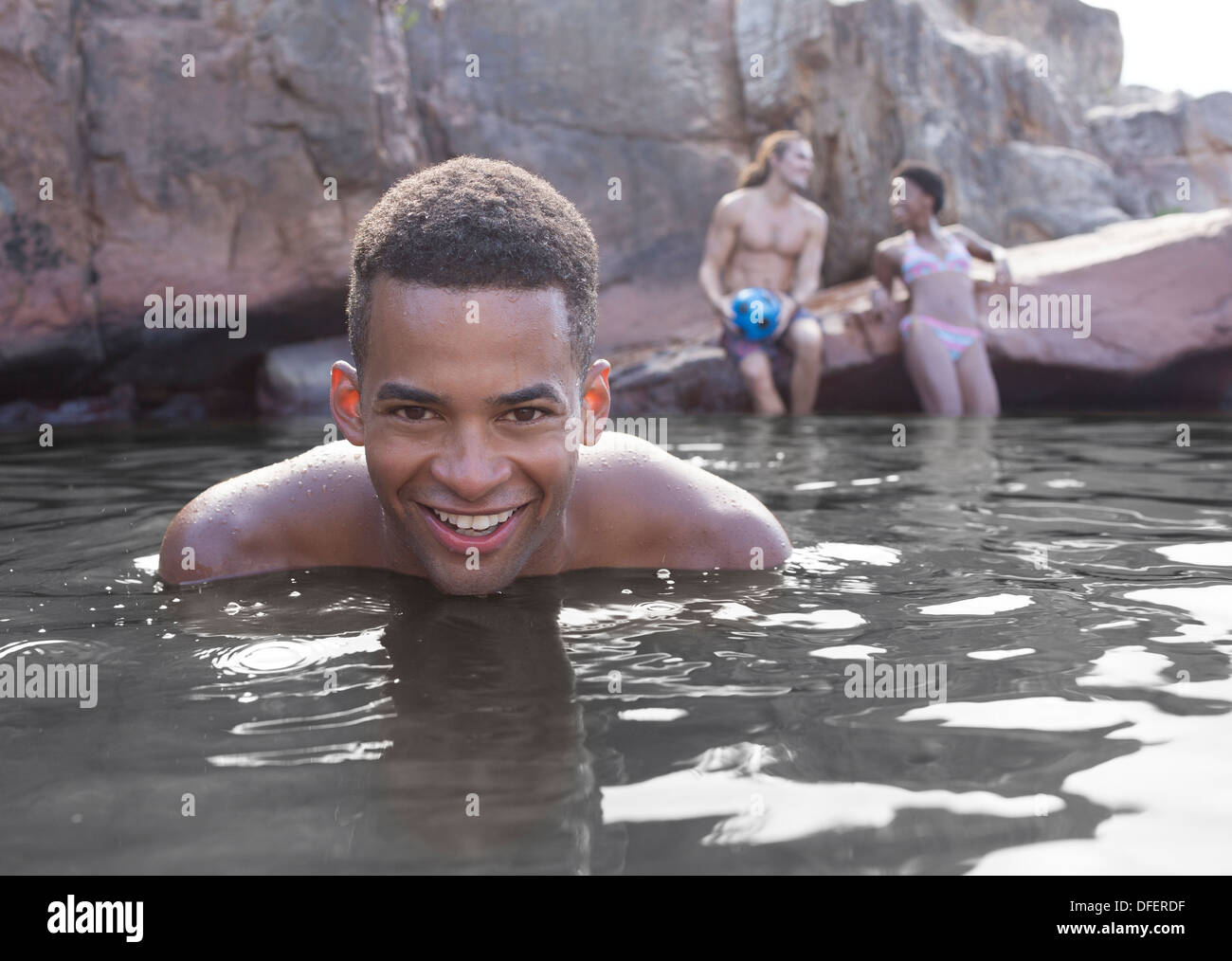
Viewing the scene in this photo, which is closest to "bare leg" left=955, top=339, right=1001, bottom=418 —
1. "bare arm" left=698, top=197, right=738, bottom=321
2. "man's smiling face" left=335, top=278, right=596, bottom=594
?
"bare arm" left=698, top=197, right=738, bottom=321

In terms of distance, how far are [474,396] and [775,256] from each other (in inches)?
278

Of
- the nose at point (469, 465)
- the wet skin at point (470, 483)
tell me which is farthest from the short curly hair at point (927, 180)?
the nose at point (469, 465)

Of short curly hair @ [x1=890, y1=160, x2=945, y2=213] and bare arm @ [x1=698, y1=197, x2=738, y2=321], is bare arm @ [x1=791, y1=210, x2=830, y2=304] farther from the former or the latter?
short curly hair @ [x1=890, y1=160, x2=945, y2=213]

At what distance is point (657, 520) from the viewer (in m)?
2.96

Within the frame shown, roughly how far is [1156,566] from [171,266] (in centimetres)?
776

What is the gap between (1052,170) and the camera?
12484 mm

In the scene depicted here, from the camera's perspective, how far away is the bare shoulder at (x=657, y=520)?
2.95 m

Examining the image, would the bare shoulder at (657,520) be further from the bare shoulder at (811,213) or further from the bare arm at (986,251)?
the bare shoulder at (811,213)

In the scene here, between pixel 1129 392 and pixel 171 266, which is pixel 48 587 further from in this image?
pixel 1129 392

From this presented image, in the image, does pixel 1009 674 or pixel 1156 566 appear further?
pixel 1156 566

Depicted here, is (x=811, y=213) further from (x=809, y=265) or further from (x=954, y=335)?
(x=954, y=335)

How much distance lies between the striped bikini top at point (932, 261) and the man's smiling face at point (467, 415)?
21.1 ft
